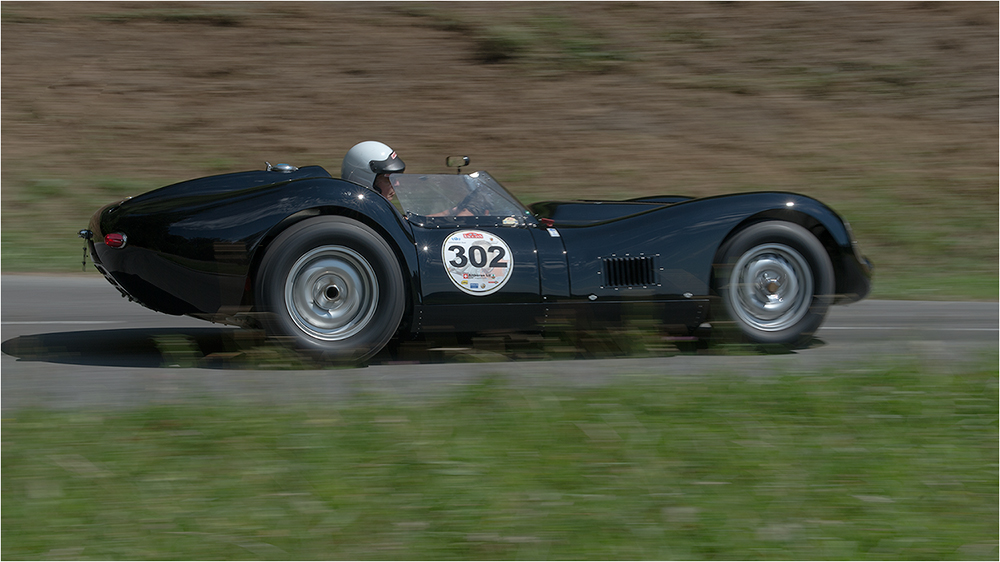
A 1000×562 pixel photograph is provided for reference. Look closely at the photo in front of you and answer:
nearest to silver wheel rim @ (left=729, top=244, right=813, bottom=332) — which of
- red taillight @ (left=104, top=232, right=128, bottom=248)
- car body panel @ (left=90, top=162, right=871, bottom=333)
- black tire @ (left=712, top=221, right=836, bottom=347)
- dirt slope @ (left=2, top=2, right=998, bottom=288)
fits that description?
black tire @ (left=712, top=221, right=836, bottom=347)

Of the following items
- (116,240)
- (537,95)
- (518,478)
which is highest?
(537,95)

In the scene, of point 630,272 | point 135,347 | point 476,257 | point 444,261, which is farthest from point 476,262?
point 135,347

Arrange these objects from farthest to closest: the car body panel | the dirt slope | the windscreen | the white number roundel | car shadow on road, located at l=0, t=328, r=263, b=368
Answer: the dirt slope
the windscreen
car shadow on road, located at l=0, t=328, r=263, b=368
the white number roundel
the car body panel

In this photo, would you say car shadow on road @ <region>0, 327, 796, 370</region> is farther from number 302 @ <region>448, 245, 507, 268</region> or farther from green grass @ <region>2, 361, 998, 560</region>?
green grass @ <region>2, 361, 998, 560</region>

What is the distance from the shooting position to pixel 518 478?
3.30m

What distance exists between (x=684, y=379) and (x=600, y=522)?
1877 mm

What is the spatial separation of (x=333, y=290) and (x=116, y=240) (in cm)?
110

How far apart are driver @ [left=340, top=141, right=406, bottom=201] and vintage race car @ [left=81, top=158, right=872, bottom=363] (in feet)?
0.45

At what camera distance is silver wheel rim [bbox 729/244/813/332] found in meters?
5.41

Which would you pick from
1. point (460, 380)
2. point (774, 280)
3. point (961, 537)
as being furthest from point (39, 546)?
point (774, 280)

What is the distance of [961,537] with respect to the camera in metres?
2.90

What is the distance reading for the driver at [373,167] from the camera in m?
5.73

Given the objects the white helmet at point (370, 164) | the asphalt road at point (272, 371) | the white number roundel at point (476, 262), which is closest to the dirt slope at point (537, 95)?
the asphalt road at point (272, 371)

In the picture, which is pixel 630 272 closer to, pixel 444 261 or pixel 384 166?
pixel 444 261
